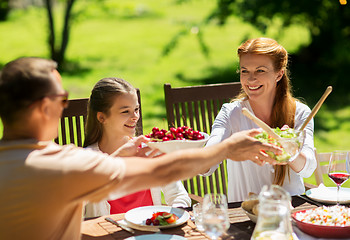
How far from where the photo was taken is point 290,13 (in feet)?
26.2

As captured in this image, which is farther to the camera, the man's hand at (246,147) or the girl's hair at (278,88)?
the girl's hair at (278,88)

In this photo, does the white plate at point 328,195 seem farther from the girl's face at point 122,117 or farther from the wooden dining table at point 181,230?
the girl's face at point 122,117

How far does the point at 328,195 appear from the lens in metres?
3.01

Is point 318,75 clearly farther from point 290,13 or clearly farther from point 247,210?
point 247,210

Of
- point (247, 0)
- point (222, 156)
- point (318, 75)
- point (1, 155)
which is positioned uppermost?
point (247, 0)

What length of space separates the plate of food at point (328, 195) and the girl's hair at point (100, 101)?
52.5 inches

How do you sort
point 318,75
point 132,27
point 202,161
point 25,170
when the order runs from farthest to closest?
point 132,27 < point 318,75 < point 202,161 < point 25,170

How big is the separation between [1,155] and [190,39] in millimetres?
11075

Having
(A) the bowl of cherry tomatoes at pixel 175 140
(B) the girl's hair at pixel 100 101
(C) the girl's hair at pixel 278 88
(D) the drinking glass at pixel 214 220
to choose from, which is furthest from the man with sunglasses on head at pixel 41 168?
(C) the girl's hair at pixel 278 88

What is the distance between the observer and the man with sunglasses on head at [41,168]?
6.08ft

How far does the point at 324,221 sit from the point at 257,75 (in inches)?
49.3

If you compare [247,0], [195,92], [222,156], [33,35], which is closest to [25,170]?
[222,156]

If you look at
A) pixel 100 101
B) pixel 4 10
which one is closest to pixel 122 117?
pixel 100 101

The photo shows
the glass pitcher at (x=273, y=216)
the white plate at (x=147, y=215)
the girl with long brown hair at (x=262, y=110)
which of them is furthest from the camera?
the girl with long brown hair at (x=262, y=110)
